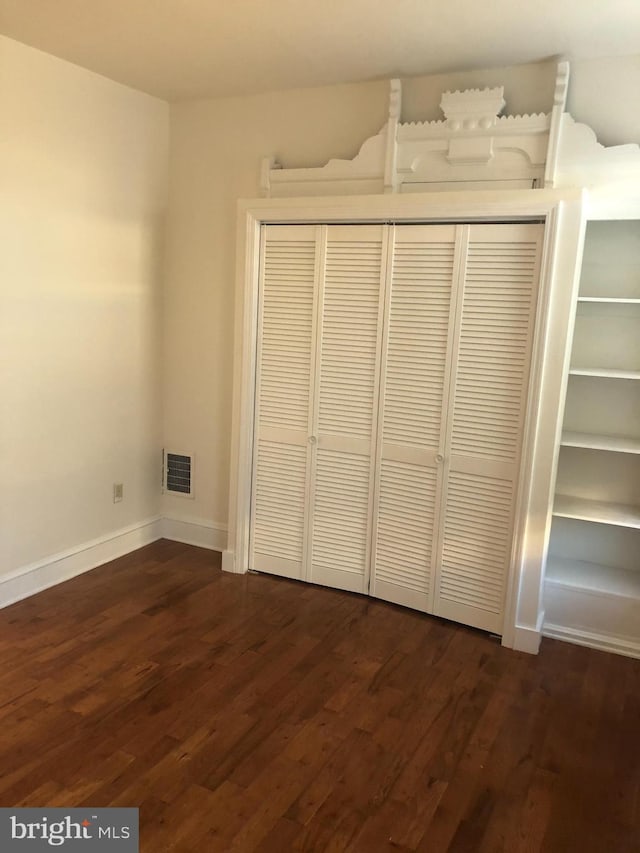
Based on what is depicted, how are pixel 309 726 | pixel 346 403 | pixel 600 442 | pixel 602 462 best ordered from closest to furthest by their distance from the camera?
pixel 309 726, pixel 600 442, pixel 602 462, pixel 346 403

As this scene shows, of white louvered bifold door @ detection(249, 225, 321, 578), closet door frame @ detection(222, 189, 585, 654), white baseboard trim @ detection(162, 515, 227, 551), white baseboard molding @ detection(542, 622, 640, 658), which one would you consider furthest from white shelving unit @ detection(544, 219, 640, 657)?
white baseboard trim @ detection(162, 515, 227, 551)

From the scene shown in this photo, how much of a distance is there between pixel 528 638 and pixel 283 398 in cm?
172

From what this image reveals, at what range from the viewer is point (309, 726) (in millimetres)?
2617

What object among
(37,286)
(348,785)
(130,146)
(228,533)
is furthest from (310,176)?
(348,785)

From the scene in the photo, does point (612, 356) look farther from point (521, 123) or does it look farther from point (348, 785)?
point (348, 785)

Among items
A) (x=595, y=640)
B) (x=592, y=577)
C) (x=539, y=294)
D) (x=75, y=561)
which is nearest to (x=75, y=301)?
(x=75, y=561)

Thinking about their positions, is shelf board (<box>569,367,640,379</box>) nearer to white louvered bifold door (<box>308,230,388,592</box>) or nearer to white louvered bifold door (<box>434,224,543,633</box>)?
white louvered bifold door (<box>434,224,543,633</box>)

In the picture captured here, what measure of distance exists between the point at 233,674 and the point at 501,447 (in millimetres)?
1572

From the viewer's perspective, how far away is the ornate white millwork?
10.3 feet

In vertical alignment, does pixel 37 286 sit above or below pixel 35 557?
above

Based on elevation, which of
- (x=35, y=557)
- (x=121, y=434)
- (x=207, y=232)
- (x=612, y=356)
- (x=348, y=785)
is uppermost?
(x=207, y=232)

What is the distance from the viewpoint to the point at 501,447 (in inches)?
130

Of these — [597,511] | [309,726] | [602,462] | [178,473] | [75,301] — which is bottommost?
[309,726]

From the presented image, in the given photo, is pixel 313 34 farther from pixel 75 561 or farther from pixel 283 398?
pixel 75 561
